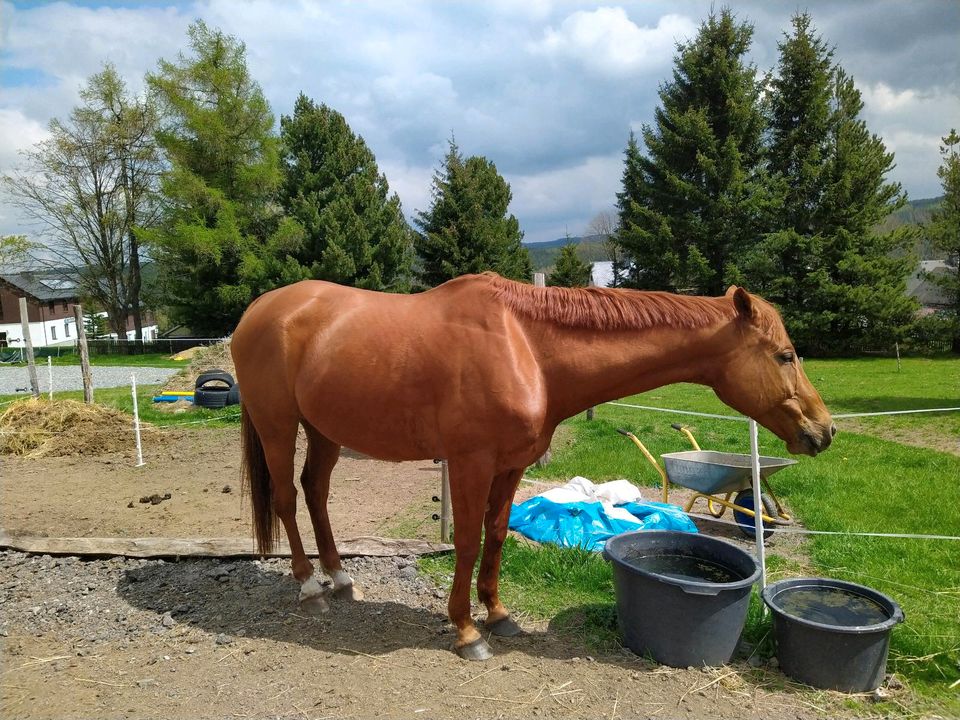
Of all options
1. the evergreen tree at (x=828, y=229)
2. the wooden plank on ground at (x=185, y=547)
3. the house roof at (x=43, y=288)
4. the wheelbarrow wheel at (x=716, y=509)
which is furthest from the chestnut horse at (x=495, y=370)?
the house roof at (x=43, y=288)

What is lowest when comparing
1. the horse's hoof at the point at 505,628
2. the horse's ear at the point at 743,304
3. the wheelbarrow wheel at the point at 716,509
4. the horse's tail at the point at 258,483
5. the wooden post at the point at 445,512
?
the wheelbarrow wheel at the point at 716,509

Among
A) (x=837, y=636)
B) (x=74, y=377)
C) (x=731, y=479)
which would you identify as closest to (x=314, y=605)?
(x=837, y=636)

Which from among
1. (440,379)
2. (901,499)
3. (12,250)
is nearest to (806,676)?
(440,379)

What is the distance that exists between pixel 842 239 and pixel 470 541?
23.9 meters

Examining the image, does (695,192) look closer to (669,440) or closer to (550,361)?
(669,440)

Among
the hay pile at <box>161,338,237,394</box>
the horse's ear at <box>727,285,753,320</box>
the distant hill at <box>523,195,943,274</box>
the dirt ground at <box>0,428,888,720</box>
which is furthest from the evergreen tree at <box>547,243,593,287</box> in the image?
the horse's ear at <box>727,285,753,320</box>

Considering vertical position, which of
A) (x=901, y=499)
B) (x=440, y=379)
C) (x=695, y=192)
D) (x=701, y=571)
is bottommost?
(x=901, y=499)

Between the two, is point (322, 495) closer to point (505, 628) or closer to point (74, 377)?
point (505, 628)

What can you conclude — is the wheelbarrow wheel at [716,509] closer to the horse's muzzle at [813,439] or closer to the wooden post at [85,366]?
the horse's muzzle at [813,439]

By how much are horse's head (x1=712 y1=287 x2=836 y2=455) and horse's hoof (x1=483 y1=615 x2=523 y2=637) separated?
1707 millimetres

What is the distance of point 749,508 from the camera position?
490 centimetres

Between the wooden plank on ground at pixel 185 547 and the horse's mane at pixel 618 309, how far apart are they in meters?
2.07

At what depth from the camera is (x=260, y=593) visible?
364 centimetres

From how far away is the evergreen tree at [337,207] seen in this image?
24812 mm
